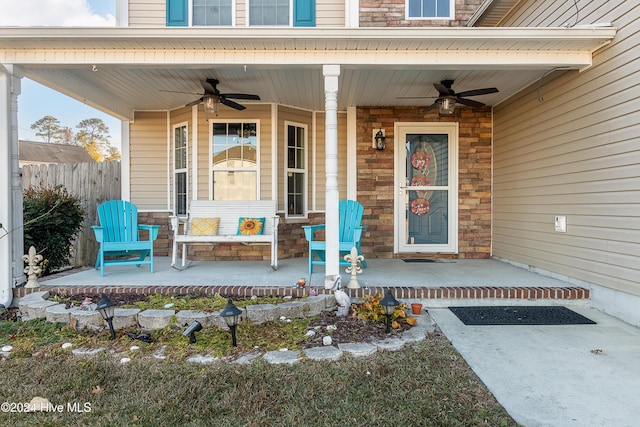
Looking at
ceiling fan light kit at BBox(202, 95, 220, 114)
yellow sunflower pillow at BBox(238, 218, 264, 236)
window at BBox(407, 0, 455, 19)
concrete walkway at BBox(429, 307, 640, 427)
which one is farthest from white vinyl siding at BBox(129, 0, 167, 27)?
concrete walkway at BBox(429, 307, 640, 427)

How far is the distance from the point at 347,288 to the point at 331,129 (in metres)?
1.52

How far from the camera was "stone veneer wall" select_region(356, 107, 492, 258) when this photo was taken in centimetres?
530

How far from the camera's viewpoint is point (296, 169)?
541 cm

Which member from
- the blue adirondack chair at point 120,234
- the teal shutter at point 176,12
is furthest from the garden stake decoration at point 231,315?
the teal shutter at point 176,12

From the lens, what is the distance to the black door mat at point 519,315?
9.65 feet

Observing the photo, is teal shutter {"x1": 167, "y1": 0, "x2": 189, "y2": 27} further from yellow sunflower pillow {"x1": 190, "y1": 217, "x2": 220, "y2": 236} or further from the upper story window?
yellow sunflower pillow {"x1": 190, "y1": 217, "x2": 220, "y2": 236}

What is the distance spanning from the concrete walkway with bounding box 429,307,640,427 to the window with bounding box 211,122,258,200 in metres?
3.24

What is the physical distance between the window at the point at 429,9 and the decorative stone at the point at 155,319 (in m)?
5.03

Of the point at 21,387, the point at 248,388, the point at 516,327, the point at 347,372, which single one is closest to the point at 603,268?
the point at 516,327

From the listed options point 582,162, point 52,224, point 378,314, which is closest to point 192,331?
point 378,314

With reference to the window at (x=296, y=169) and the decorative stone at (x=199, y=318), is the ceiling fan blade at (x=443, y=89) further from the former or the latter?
the decorative stone at (x=199, y=318)

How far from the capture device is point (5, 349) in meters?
2.45

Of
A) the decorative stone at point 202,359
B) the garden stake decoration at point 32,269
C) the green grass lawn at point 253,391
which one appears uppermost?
the garden stake decoration at point 32,269

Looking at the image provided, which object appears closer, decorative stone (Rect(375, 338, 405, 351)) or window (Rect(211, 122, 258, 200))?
decorative stone (Rect(375, 338, 405, 351))
